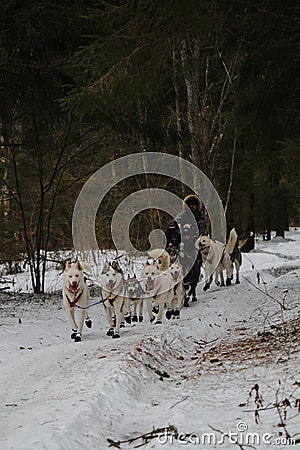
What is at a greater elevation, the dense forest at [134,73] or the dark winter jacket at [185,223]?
the dense forest at [134,73]

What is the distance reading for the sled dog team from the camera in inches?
362

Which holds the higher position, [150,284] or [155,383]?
[150,284]

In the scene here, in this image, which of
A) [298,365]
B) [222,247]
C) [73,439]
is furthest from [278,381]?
[222,247]

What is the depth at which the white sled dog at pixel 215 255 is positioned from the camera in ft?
44.4

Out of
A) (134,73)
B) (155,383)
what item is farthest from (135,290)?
(155,383)

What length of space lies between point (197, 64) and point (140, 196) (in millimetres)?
6831

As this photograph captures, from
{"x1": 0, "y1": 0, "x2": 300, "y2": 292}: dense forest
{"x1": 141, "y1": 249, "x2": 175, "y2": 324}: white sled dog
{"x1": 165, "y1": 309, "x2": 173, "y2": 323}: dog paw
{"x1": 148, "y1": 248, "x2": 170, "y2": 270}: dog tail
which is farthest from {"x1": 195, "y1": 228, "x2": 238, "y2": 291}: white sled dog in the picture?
{"x1": 165, "y1": 309, "x2": 173, "y2": 323}: dog paw

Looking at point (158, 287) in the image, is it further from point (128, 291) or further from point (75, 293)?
point (75, 293)

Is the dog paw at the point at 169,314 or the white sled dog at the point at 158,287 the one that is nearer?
the white sled dog at the point at 158,287

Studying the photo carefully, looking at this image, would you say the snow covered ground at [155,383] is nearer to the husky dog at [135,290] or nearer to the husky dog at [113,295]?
the husky dog at [113,295]

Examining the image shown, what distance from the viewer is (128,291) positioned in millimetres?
10266

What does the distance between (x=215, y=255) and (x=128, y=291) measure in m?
4.76

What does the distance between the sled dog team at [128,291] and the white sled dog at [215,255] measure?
3 centimetres

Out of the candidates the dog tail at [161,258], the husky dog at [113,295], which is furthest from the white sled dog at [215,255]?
the husky dog at [113,295]
